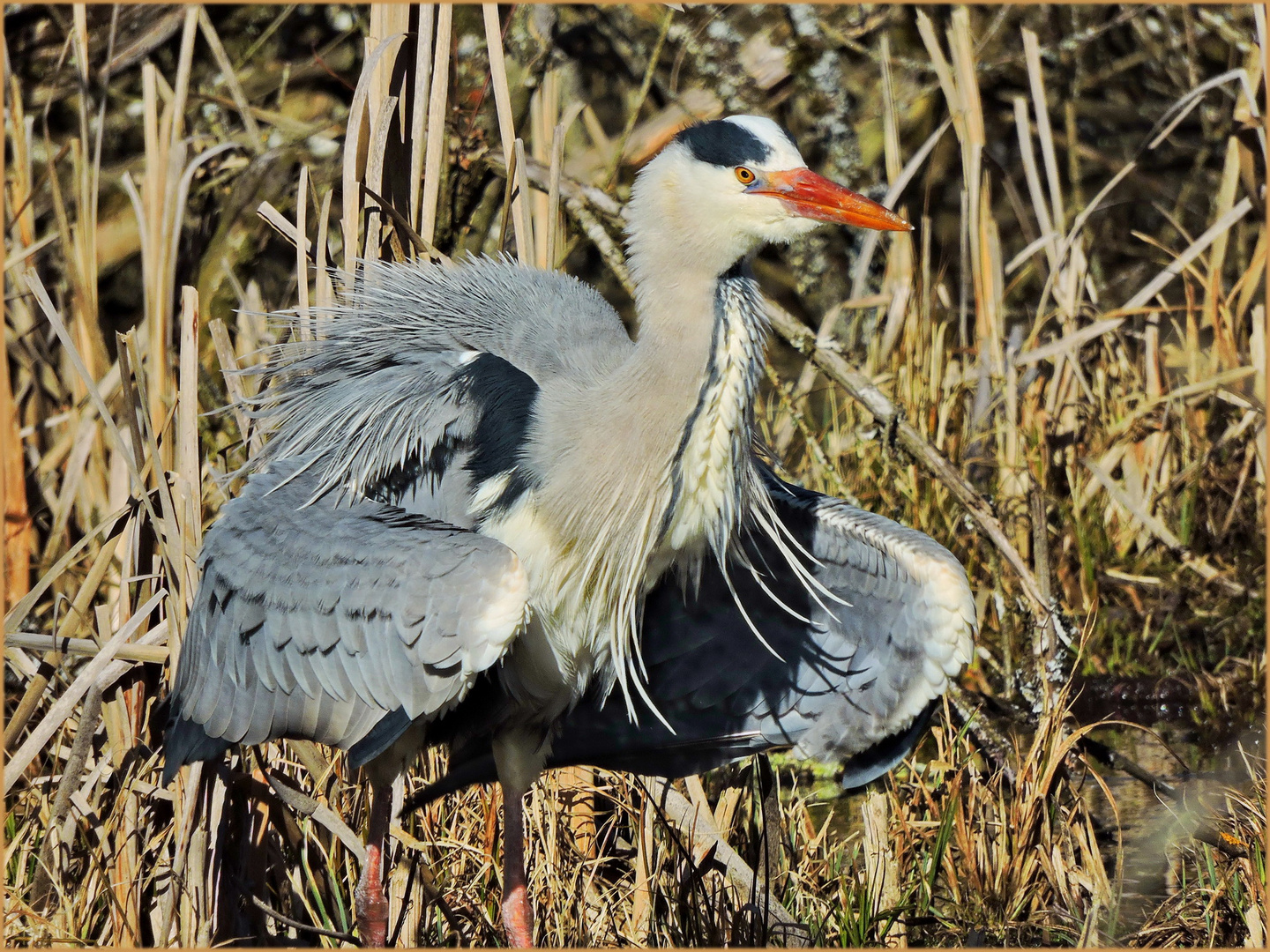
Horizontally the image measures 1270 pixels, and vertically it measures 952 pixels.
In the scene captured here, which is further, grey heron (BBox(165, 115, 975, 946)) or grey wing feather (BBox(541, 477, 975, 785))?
grey wing feather (BBox(541, 477, 975, 785))

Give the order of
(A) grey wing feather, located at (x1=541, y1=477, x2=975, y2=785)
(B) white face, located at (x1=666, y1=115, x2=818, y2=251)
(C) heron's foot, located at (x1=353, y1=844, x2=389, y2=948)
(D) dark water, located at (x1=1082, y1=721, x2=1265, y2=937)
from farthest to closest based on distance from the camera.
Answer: (D) dark water, located at (x1=1082, y1=721, x2=1265, y2=937), (A) grey wing feather, located at (x1=541, y1=477, x2=975, y2=785), (C) heron's foot, located at (x1=353, y1=844, x2=389, y2=948), (B) white face, located at (x1=666, y1=115, x2=818, y2=251)

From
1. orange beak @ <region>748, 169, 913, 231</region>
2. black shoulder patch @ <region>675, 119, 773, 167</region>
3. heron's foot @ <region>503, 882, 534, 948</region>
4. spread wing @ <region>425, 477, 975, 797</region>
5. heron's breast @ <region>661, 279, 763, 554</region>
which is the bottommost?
heron's foot @ <region>503, 882, 534, 948</region>

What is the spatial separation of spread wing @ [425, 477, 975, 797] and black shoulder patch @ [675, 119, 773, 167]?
779 mm

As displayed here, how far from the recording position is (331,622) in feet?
8.36

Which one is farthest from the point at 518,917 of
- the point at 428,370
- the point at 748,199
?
the point at 748,199

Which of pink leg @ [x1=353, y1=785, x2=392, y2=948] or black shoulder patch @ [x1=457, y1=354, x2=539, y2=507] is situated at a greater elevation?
black shoulder patch @ [x1=457, y1=354, x2=539, y2=507]

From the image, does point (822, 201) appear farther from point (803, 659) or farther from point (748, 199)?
point (803, 659)

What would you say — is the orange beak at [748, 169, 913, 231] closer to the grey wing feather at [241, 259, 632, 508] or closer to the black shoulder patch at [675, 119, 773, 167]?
the black shoulder patch at [675, 119, 773, 167]

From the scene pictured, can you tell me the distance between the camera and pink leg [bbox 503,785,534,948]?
2.73m

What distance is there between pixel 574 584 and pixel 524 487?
0.76 feet

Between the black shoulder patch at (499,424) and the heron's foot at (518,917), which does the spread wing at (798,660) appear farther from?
the black shoulder patch at (499,424)

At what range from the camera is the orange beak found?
2451 millimetres

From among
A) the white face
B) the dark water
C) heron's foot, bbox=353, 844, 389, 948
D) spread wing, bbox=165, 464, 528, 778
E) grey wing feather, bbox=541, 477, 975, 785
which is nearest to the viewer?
spread wing, bbox=165, 464, 528, 778

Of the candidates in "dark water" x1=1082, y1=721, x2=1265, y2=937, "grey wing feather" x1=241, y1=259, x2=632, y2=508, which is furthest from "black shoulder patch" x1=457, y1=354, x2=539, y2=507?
"dark water" x1=1082, y1=721, x2=1265, y2=937
